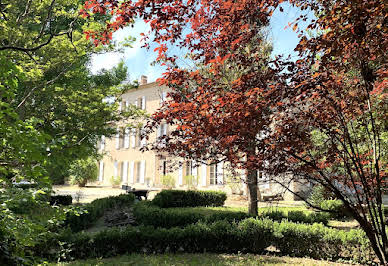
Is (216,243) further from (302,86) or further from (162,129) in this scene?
(162,129)

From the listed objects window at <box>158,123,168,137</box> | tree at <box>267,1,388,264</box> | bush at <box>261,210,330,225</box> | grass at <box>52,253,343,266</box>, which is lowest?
grass at <box>52,253,343,266</box>

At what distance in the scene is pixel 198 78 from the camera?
4867 millimetres

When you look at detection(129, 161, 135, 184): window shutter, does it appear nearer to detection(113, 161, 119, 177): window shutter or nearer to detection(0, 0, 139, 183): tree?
detection(113, 161, 119, 177): window shutter

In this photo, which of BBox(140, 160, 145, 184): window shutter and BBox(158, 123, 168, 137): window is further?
BBox(140, 160, 145, 184): window shutter

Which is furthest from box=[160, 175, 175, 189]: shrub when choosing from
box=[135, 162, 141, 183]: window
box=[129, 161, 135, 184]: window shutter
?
box=[129, 161, 135, 184]: window shutter

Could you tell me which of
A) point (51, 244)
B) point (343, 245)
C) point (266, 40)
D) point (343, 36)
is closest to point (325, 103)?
point (343, 36)

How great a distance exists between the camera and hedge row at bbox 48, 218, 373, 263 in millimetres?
5592

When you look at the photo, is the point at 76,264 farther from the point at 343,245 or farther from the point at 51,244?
the point at 343,245

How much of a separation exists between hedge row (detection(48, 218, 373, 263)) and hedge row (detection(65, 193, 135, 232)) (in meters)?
0.89

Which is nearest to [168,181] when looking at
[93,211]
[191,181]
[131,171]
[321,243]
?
[191,181]

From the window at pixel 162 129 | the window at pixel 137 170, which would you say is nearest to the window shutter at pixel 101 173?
the window at pixel 137 170

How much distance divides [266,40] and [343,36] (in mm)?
7672

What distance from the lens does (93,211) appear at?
8.55 m

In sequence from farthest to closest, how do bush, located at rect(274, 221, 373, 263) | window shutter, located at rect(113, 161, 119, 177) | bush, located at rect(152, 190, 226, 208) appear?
1. window shutter, located at rect(113, 161, 119, 177)
2. bush, located at rect(152, 190, 226, 208)
3. bush, located at rect(274, 221, 373, 263)
